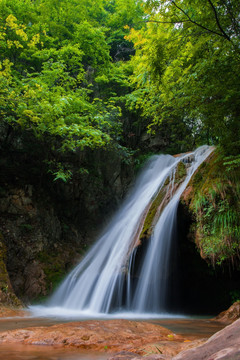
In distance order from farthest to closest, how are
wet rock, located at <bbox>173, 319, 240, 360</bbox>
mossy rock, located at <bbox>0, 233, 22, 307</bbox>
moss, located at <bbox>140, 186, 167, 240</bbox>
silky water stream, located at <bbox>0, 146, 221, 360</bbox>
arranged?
moss, located at <bbox>140, 186, 167, 240</bbox> < silky water stream, located at <bbox>0, 146, 221, 360</bbox> < mossy rock, located at <bbox>0, 233, 22, 307</bbox> < wet rock, located at <bbox>173, 319, 240, 360</bbox>

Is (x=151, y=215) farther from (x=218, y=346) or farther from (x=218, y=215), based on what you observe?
(x=218, y=346)

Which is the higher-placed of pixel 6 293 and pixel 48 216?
pixel 48 216

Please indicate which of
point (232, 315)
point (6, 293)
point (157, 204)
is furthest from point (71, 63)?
point (232, 315)

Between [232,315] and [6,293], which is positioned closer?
[232,315]

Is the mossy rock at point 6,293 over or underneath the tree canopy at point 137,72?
underneath

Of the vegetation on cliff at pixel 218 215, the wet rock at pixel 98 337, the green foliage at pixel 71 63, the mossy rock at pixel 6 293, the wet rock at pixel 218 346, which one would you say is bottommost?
the mossy rock at pixel 6 293

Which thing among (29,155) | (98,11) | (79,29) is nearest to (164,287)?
(29,155)

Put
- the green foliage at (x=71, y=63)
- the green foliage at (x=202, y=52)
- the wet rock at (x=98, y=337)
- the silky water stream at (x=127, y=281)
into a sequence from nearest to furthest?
the wet rock at (x=98, y=337) → the green foliage at (x=202, y=52) → the silky water stream at (x=127, y=281) → the green foliage at (x=71, y=63)

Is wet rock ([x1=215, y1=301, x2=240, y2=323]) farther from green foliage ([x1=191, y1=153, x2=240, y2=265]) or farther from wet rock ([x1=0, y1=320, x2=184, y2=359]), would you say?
wet rock ([x1=0, y1=320, x2=184, y2=359])

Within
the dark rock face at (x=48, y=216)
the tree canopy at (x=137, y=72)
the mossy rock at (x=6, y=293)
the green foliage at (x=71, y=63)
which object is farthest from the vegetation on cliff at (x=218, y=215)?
the dark rock face at (x=48, y=216)

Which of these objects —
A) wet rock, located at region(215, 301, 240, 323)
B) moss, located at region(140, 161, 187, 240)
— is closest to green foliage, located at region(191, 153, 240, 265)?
wet rock, located at region(215, 301, 240, 323)

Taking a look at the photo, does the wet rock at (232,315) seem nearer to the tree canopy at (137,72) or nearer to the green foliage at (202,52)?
the tree canopy at (137,72)

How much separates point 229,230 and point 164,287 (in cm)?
308

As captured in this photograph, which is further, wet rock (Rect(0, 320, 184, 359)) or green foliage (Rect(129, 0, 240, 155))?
green foliage (Rect(129, 0, 240, 155))
